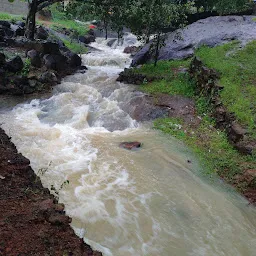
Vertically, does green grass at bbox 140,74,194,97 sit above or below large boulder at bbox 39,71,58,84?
above

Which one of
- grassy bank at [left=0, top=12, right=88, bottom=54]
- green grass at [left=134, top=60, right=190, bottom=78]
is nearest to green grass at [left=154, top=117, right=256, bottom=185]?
green grass at [left=134, top=60, right=190, bottom=78]

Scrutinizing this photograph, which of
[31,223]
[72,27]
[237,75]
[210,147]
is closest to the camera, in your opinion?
[31,223]

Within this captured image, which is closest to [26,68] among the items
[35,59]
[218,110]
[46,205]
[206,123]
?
[35,59]

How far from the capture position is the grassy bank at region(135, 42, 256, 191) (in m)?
8.88

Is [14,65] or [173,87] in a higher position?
[14,65]

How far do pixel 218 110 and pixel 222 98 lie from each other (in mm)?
721

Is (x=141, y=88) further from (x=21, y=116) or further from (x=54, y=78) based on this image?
(x=21, y=116)

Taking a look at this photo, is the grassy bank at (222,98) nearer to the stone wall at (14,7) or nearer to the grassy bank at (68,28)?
the grassy bank at (68,28)

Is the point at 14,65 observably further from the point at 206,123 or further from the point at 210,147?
the point at 210,147

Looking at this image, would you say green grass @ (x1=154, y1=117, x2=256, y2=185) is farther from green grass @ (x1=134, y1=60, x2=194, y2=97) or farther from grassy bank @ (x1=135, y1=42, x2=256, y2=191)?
green grass @ (x1=134, y1=60, x2=194, y2=97)

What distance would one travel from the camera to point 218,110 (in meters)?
11.6

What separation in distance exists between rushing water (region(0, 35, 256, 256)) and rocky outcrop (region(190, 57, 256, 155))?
1.74m

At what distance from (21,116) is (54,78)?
4708 millimetres

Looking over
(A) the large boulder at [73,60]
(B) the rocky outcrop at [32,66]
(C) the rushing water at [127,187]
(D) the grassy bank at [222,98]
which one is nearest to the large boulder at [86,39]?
(B) the rocky outcrop at [32,66]
